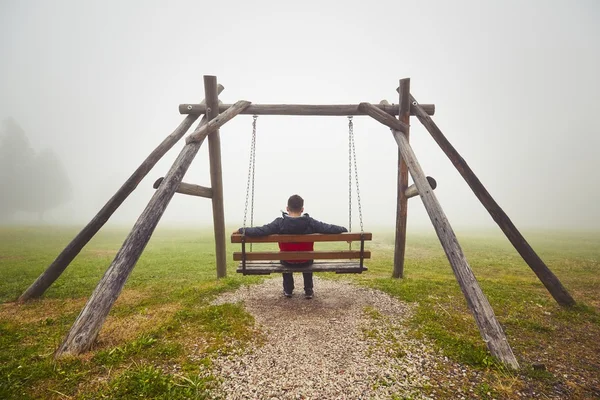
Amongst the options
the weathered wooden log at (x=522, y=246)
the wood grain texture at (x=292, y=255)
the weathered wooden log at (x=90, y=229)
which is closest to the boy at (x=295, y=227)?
the wood grain texture at (x=292, y=255)

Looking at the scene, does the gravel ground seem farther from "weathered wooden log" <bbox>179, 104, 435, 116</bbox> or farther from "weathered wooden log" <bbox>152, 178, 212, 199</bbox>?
"weathered wooden log" <bbox>179, 104, 435, 116</bbox>

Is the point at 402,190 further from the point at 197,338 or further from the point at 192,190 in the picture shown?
the point at 197,338

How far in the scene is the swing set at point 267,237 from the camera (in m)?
4.05

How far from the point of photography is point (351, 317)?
5.53 metres

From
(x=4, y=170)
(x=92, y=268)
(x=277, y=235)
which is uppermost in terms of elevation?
(x=4, y=170)

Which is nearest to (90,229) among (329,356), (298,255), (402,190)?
(298,255)

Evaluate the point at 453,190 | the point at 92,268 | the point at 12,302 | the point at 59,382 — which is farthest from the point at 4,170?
the point at 453,190

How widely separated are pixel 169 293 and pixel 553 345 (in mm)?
8096

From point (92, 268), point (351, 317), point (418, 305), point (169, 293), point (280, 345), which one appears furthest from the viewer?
point (92, 268)

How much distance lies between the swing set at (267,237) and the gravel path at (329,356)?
965 millimetres

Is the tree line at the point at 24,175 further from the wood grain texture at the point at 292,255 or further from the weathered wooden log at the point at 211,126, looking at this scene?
the wood grain texture at the point at 292,255

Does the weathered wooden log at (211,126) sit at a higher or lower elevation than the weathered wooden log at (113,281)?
higher

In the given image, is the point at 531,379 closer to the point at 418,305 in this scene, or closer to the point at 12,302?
the point at 418,305

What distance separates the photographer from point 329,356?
4.01 metres
